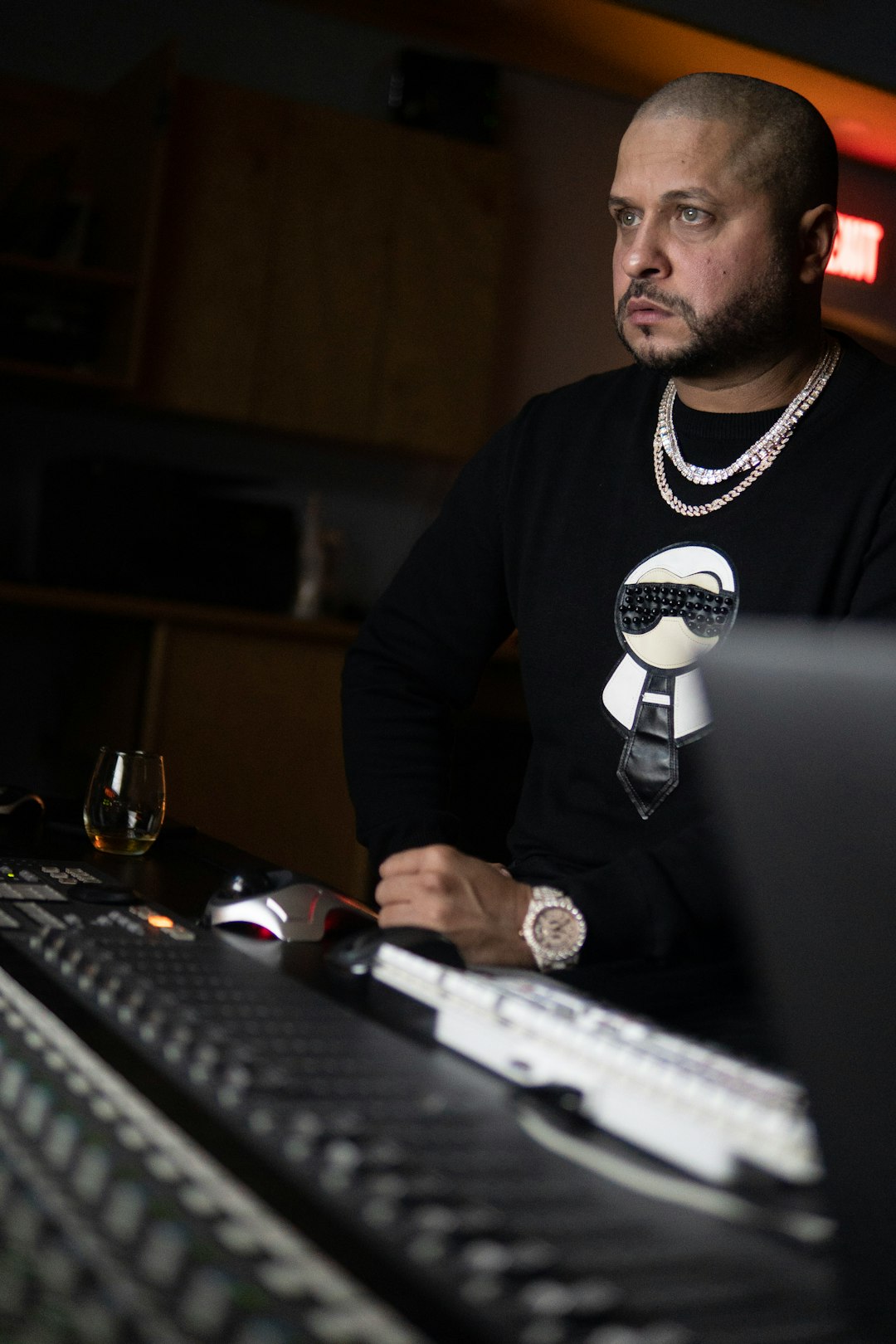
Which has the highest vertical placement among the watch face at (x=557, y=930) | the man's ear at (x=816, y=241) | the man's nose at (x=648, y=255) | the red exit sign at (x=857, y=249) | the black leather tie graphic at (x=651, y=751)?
the red exit sign at (x=857, y=249)

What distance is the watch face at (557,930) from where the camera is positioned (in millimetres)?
1146

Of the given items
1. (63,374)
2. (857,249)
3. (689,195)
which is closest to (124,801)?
(689,195)

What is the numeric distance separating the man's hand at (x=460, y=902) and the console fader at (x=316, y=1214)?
0.37 meters

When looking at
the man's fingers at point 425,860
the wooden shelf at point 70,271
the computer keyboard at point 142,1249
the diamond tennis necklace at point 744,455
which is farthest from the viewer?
the wooden shelf at point 70,271

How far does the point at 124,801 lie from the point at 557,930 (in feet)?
1.48

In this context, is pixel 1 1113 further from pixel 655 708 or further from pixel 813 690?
pixel 655 708

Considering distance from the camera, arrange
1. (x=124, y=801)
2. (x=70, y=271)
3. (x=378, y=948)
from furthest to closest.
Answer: (x=70, y=271), (x=124, y=801), (x=378, y=948)

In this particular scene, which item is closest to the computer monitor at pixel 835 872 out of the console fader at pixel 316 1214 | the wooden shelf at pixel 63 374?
the console fader at pixel 316 1214

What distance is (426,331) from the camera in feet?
13.7

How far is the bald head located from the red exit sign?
147 inches

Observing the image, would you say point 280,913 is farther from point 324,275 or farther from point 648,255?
point 324,275

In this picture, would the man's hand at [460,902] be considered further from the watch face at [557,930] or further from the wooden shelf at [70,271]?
the wooden shelf at [70,271]

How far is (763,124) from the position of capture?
1.52 metres

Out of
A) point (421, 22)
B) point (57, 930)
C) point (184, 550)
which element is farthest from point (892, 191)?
point (57, 930)
